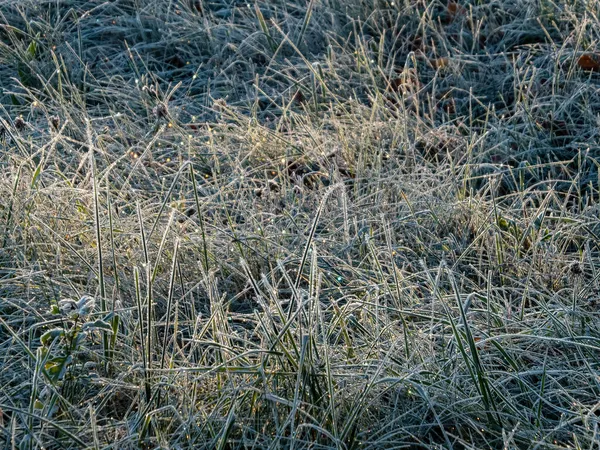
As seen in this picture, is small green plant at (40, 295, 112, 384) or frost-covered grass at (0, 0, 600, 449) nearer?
small green plant at (40, 295, 112, 384)

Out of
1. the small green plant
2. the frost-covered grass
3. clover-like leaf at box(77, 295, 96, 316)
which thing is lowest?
the frost-covered grass

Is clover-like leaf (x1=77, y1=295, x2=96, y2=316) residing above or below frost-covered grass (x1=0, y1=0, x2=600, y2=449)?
above

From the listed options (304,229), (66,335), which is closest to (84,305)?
(66,335)

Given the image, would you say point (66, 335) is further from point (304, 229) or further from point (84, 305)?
point (304, 229)

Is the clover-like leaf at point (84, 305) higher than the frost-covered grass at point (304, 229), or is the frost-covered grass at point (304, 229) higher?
the clover-like leaf at point (84, 305)

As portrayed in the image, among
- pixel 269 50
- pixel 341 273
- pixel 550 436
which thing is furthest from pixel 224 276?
pixel 269 50

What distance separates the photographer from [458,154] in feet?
10.9

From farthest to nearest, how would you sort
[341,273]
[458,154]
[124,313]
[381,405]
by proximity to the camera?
[458,154], [341,273], [124,313], [381,405]

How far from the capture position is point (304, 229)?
9.07 feet

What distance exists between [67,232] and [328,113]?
1.49 meters

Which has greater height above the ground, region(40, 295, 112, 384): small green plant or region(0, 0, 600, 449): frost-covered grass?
region(40, 295, 112, 384): small green plant

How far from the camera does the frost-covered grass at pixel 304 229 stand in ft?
6.07

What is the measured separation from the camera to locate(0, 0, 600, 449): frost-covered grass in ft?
6.07

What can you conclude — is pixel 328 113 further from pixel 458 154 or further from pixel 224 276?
pixel 224 276
